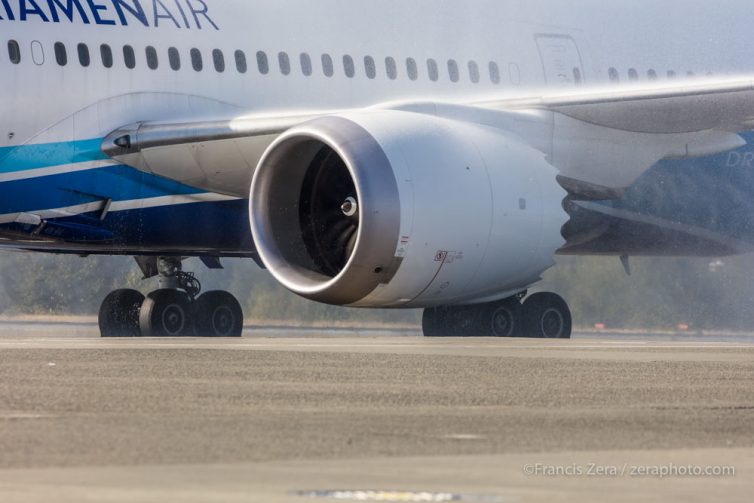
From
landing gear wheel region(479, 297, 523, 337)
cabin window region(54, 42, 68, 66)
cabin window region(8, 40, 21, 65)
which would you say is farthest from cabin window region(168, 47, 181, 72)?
landing gear wheel region(479, 297, 523, 337)

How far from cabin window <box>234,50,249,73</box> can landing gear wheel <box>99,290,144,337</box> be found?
9.71 ft

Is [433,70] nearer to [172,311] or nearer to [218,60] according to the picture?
[218,60]

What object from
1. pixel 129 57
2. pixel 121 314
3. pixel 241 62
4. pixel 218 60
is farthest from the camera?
pixel 121 314

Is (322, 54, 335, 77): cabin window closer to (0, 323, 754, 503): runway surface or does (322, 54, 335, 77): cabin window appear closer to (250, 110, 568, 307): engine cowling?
(250, 110, 568, 307): engine cowling

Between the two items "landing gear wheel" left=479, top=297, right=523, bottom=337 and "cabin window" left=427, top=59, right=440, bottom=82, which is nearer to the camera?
"landing gear wheel" left=479, top=297, right=523, bottom=337

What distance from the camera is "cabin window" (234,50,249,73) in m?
A: 15.5

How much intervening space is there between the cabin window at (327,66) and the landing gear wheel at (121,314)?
123 inches

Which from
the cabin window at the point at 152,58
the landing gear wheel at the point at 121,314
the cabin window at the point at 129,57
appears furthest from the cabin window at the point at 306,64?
the landing gear wheel at the point at 121,314

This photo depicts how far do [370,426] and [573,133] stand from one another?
8383 mm

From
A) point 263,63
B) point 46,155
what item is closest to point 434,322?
point 263,63

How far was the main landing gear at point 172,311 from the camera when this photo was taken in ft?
55.1

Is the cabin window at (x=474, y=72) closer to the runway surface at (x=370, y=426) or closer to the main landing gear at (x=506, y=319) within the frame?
the main landing gear at (x=506, y=319)

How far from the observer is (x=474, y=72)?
1684 cm

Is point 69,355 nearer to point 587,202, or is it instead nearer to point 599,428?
point 599,428
